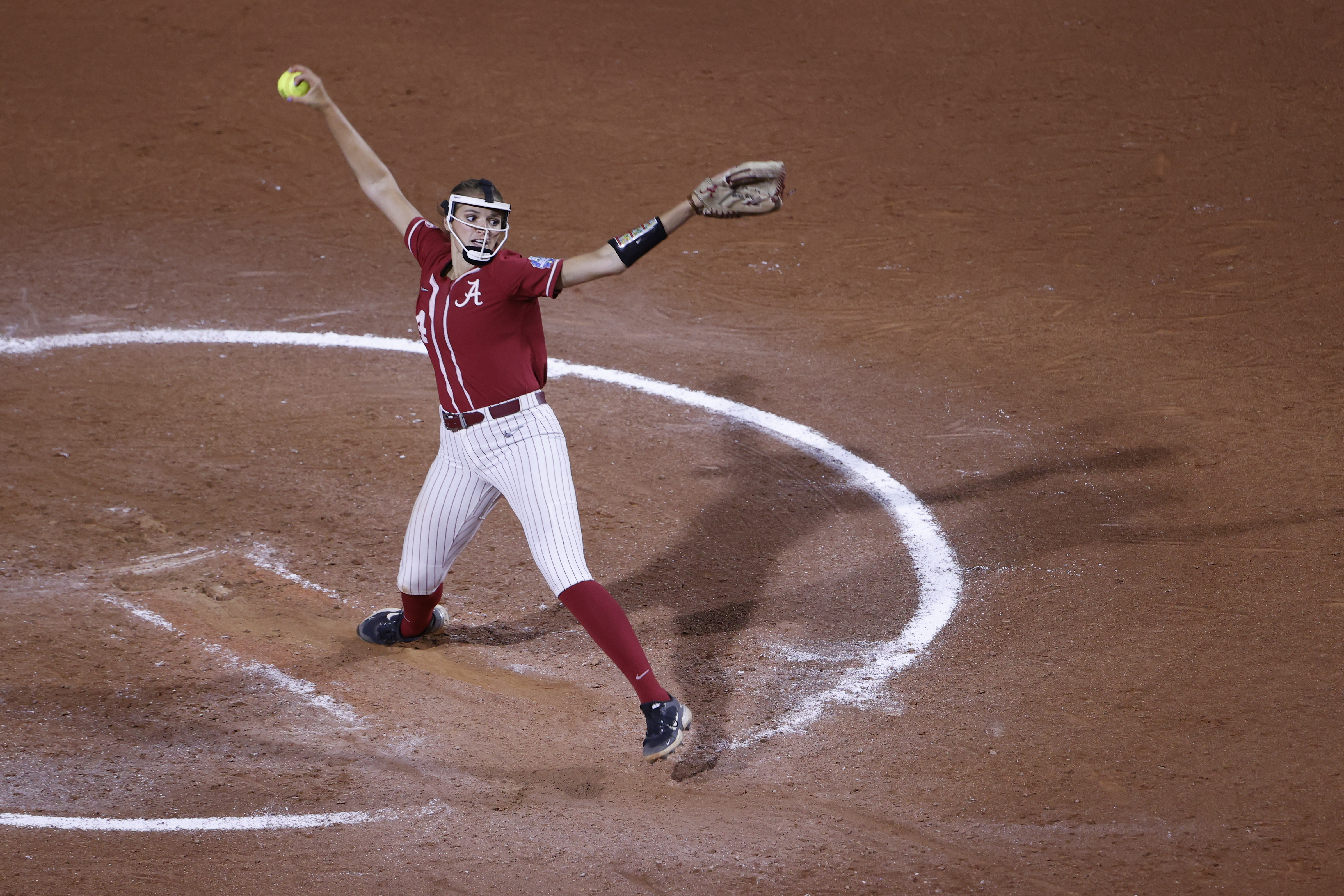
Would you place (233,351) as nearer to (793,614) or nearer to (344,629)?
(344,629)

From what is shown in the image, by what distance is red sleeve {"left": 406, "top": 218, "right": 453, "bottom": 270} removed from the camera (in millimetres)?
4402

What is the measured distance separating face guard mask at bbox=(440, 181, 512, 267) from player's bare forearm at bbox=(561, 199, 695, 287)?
283 millimetres

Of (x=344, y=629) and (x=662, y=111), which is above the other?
(x=662, y=111)

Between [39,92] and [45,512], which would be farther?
[39,92]

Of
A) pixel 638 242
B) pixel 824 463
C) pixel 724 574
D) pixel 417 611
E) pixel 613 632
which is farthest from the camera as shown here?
pixel 824 463

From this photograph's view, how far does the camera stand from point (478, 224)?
→ 4207 mm

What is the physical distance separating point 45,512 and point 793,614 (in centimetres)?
338

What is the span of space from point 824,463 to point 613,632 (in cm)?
256

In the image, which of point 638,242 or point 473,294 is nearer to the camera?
point 638,242

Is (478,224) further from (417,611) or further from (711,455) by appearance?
(711,455)

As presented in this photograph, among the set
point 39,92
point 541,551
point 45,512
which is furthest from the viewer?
point 39,92

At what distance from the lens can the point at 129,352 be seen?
7223 mm

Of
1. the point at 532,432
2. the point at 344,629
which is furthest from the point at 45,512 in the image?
the point at 532,432

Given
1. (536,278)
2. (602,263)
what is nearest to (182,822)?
(536,278)
